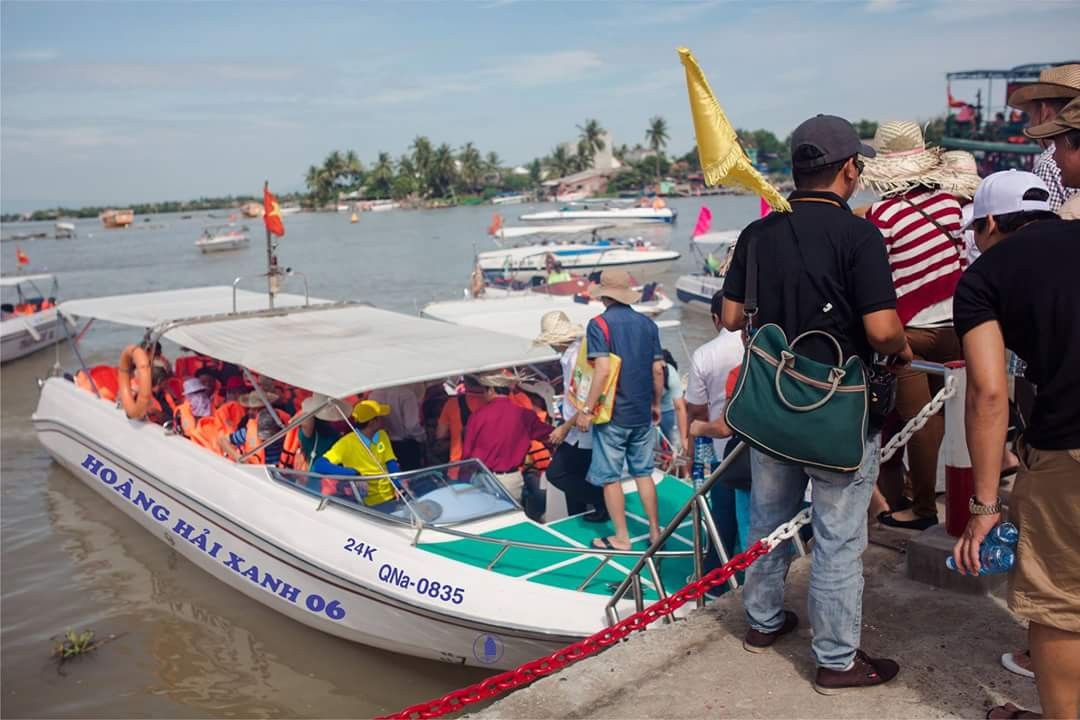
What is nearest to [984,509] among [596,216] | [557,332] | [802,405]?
[802,405]

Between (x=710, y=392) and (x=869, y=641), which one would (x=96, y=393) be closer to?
(x=710, y=392)

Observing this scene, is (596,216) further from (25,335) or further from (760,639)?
(760,639)

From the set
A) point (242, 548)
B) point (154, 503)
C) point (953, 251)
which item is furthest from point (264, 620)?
point (953, 251)

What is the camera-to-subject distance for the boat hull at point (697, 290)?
78.4 ft

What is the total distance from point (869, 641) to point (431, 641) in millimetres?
3265

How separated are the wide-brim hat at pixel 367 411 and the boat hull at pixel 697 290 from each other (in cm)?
1780

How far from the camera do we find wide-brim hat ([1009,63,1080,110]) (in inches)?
107

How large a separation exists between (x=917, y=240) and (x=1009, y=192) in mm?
864

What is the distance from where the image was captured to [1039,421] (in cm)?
230

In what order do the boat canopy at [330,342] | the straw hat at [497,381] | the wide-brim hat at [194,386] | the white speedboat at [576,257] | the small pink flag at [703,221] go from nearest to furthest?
the boat canopy at [330,342], the straw hat at [497,381], the wide-brim hat at [194,386], the small pink flag at [703,221], the white speedboat at [576,257]

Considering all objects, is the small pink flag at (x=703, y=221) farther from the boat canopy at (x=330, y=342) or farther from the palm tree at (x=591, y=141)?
the palm tree at (x=591, y=141)

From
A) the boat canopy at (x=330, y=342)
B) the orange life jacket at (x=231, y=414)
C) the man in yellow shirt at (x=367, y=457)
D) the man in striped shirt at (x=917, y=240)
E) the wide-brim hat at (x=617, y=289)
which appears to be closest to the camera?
the man in striped shirt at (x=917, y=240)

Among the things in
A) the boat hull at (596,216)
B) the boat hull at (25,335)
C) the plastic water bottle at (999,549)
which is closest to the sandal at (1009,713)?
the plastic water bottle at (999,549)

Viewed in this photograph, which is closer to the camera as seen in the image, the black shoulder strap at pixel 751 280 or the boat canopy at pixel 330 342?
the black shoulder strap at pixel 751 280
